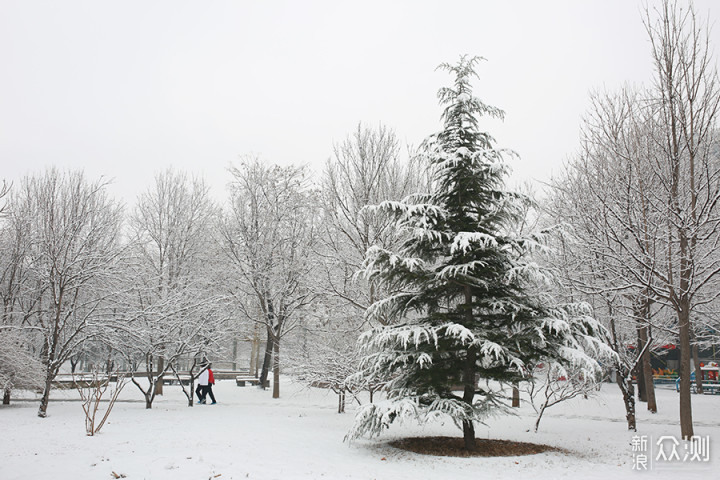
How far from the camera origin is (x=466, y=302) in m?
9.21

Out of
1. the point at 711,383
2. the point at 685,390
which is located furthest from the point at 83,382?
the point at 711,383

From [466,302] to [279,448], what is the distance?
4.13 meters

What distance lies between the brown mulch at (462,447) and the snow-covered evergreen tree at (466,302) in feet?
1.15

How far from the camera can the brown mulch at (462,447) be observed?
8.47 metres

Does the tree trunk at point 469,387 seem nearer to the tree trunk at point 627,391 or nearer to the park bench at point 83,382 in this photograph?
the tree trunk at point 627,391

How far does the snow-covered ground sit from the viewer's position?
6770 millimetres

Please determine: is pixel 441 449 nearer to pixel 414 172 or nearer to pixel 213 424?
pixel 213 424

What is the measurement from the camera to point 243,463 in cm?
721

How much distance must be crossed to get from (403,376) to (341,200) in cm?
704

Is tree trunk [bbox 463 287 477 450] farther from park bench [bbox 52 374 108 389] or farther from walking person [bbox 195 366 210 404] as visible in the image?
walking person [bbox 195 366 210 404]

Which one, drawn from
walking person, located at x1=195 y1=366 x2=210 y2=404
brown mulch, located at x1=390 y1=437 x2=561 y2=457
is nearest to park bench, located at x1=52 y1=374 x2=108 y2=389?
walking person, located at x1=195 y1=366 x2=210 y2=404

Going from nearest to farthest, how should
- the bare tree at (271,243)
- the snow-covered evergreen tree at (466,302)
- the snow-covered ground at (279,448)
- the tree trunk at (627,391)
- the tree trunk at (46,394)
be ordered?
the snow-covered ground at (279,448), the snow-covered evergreen tree at (466,302), the tree trunk at (627,391), the tree trunk at (46,394), the bare tree at (271,243)

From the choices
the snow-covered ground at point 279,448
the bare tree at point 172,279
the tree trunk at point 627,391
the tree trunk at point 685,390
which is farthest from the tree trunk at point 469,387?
the bare tree at point 172,279

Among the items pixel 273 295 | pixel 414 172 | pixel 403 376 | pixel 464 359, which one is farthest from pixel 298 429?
pixel 273 295
